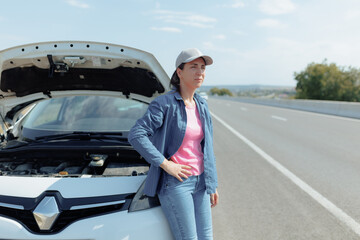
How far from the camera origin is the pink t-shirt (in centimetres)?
211

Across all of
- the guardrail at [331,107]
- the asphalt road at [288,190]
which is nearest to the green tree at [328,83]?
the guardrail at [331,107]

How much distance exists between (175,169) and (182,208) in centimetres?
24

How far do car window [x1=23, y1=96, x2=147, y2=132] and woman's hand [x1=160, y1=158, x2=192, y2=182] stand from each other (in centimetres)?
147

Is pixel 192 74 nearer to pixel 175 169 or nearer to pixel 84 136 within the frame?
pixel 175 169

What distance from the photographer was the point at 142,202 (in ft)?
6.75

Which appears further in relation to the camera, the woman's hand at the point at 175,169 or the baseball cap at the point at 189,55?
the baseball cap at the point at 189,55

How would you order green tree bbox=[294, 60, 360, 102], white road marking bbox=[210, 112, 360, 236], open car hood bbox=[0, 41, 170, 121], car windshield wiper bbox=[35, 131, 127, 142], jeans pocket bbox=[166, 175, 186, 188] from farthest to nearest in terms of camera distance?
green tree bbox=[294, 60, 360, 102] < white road marking bbox=[210, 112, 360, 236] < car windshield wiper bbox=[35, 131, 127, 142] < open car hood bbox=[0, 41, 170, 121] < jeans pocket bbox=[166, 175, 186, 188]

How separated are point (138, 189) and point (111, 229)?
32cm

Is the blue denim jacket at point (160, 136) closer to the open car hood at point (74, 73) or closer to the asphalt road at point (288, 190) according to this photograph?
the open car hood at point (74, 73)

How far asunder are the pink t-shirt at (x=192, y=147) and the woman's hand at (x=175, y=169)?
95mm

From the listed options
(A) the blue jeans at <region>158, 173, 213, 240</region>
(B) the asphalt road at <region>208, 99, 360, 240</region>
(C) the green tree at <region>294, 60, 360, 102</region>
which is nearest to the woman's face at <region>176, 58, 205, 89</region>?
(A) the blue jeans at <region>158, 173, 213, 240</region>

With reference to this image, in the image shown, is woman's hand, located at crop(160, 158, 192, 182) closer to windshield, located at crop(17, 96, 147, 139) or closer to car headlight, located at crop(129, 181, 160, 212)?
car headlight, located at crop(129, 181, 160, 212)

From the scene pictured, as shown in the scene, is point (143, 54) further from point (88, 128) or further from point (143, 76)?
point (88, 128)

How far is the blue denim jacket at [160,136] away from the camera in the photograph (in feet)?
6.43
